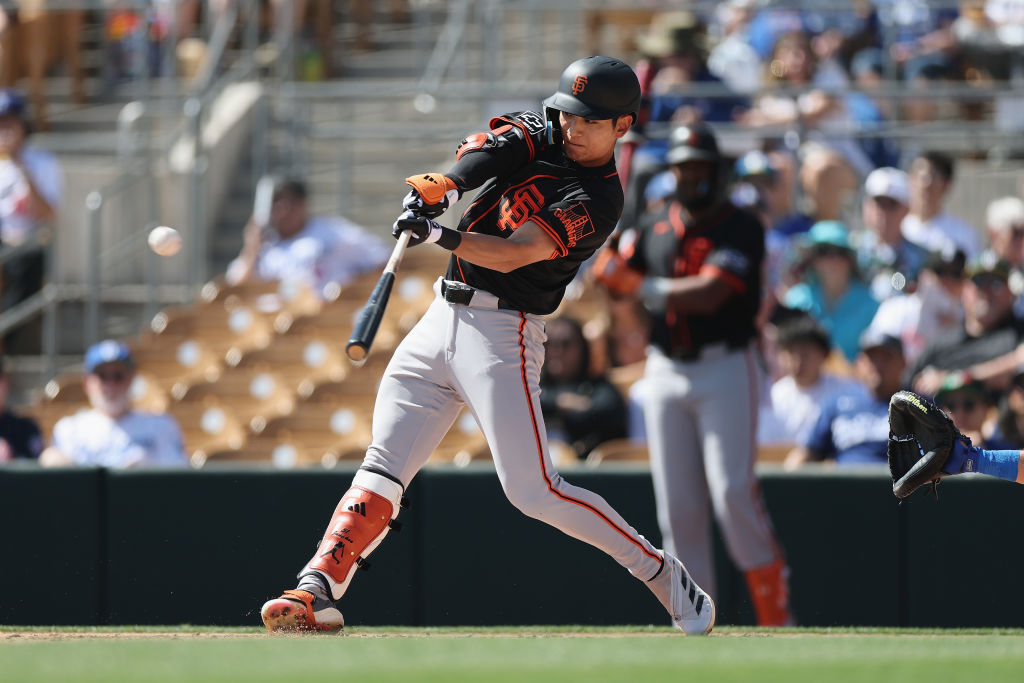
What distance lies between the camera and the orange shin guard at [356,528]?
5.22 meters

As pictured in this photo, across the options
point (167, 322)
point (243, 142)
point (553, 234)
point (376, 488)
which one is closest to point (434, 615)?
point (376, 488)

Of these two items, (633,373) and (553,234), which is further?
(633,373)

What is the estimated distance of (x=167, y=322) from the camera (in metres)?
10.2

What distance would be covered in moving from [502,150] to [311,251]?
5.04 m

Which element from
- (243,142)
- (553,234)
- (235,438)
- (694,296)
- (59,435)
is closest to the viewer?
(553,234)

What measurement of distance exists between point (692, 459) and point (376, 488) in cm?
189

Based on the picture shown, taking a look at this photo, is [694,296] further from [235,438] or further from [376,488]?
[235,438]

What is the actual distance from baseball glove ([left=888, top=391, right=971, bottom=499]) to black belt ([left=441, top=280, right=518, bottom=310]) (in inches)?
56.0

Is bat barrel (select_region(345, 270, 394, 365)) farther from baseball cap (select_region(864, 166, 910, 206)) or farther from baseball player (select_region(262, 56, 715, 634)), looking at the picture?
baseball cap (select_region(864, 166, 910, 206))

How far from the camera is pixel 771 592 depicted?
21.5 ft

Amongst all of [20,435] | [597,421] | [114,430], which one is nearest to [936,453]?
[597,421]

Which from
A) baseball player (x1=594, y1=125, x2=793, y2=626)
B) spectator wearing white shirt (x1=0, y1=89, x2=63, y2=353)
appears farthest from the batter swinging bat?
spectator wearing white shirt (x1=0, y1=89, x2=63, y2=353)

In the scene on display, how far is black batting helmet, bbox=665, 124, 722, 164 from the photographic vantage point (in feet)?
22.1

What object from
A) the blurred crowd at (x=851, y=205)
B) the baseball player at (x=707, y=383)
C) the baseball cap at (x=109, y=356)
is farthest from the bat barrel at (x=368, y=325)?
the baseball cap at (x=109, y=356)
